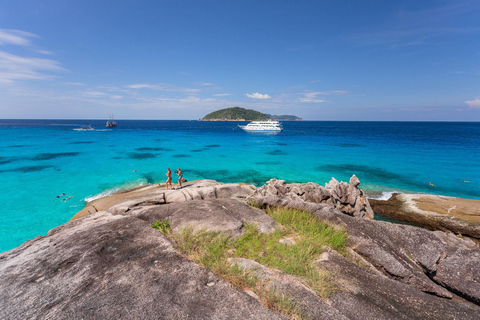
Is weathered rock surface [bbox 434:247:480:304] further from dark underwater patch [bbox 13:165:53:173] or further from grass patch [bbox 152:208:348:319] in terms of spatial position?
dark underwater patch [bbox 13:165:53:173]

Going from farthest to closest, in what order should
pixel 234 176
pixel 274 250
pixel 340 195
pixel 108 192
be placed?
pixel 234 176, pixel 108 192, pixel 340 195, pixel 274 250

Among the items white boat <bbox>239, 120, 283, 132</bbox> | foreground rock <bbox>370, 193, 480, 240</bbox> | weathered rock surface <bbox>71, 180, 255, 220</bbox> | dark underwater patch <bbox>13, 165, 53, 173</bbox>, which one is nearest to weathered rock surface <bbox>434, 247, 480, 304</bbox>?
foreground rock <bbox>370, 193, 480, 240</bbox>

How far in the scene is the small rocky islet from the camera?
4293 millimetres

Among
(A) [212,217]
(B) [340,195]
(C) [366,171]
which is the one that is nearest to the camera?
(A) [212,217]

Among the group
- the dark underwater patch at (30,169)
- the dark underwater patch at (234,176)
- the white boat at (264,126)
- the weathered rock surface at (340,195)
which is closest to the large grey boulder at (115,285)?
the weathered rock surface at (340,195)

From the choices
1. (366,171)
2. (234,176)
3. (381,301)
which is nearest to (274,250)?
(381,301)

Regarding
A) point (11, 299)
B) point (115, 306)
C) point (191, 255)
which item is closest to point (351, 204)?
point (191, 255)

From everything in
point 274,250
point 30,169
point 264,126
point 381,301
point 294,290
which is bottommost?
point 30,169

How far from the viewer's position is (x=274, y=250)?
21.8ft

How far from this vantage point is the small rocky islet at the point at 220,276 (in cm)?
429

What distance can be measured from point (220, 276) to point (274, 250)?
2.24 m

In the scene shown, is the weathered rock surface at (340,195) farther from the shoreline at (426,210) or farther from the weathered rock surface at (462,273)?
the weathered rock surface at (462,273)

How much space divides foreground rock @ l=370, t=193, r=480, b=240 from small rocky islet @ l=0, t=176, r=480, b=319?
34.9 feet

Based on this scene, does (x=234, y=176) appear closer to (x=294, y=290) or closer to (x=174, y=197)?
(x=174, y=197)
